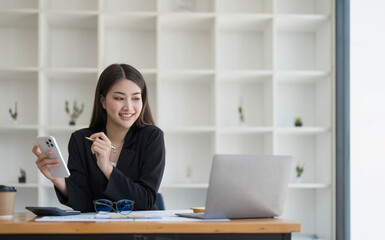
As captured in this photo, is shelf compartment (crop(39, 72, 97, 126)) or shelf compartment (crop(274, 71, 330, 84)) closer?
shelf compartment (crop(274, 71, 330, 84))

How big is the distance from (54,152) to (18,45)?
278cm

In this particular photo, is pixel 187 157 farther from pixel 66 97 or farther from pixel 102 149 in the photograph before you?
pixel 102 149

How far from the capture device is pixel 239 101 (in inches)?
186

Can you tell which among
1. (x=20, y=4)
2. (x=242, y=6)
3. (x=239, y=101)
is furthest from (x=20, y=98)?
(x=242, y=6)

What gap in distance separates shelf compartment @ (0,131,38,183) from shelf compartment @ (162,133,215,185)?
1066 millimetres

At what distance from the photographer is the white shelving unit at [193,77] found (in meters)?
4.29

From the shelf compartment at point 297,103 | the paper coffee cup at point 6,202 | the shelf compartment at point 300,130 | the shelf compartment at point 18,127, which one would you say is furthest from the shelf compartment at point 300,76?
the paper coffee cup at point 6,202

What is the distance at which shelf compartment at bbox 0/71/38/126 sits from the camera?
450 centimetres

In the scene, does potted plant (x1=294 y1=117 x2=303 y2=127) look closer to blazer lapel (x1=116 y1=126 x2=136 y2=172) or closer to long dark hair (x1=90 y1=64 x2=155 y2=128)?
long dark hair (x1=90 y1=64 x2=155 y2=128)

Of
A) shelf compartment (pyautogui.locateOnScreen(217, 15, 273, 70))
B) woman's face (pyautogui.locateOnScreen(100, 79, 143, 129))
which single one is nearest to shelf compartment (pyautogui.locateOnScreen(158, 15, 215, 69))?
shelf compartment (pyautogui.locateOnScreen(217, 15, 273, 70))

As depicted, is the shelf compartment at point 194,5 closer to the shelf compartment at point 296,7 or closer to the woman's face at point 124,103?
the shelf compartment at point 296,7

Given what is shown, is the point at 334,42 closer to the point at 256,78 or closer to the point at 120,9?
the point at 256,78
